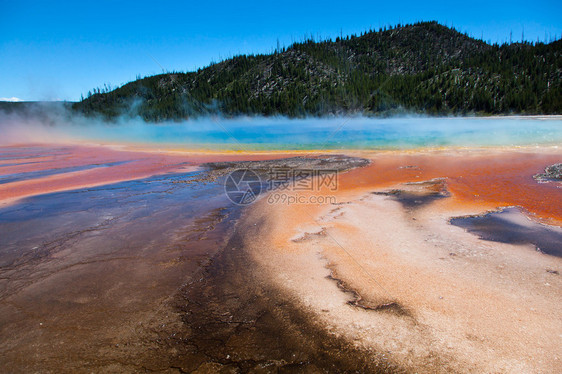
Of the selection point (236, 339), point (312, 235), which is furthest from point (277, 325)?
point (312, 235)

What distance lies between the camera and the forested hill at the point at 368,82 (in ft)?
240

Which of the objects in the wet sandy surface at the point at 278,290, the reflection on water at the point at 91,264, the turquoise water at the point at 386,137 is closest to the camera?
the wet sandy surface at the point at 278,290

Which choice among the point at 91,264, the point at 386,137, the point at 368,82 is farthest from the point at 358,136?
the point at 368,82

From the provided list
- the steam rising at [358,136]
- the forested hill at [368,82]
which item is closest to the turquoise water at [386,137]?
the steam rising at [358,136]

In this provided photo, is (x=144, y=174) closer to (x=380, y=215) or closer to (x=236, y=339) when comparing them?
(x=380, y=215)

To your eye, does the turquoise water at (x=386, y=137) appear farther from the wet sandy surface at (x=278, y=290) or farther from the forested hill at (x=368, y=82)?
the forested hill at (x=368, y=82)

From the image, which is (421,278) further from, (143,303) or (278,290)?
(143,303)

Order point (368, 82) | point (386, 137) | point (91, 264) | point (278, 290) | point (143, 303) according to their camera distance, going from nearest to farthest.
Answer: point (143, 303) < point (278, 290) < point (91, 264) < point (386, 137) < point (368, 82)

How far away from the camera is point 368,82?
100812mm

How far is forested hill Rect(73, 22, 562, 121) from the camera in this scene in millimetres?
73062

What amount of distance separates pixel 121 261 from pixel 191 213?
265 centimetres

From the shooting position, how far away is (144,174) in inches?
527

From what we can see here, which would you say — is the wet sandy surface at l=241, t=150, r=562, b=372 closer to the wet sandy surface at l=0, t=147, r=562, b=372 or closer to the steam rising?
the wet sandy surface at l=0, t=147, r=562, b=372

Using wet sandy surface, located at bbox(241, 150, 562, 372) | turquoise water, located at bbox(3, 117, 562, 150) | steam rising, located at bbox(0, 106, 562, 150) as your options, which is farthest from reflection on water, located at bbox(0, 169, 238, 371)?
steam rising, located at bbox(0, 106, 562, 150)
